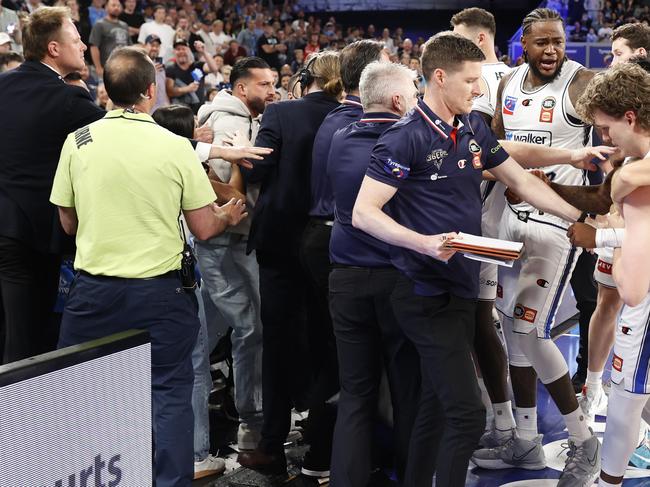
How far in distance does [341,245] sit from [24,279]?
56.2 inches

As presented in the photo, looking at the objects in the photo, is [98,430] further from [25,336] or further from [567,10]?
[567,10]

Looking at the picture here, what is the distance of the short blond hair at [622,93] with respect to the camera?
2.98 meters

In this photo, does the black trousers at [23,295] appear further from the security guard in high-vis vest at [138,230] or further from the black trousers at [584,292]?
the black trousers at [584,292]

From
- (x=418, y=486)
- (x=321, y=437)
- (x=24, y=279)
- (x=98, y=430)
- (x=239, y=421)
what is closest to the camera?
(x=98, y=430)

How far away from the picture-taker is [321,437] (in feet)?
13.0

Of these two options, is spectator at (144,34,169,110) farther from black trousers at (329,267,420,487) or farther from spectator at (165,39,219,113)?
black trousers at (329,267,420,487)

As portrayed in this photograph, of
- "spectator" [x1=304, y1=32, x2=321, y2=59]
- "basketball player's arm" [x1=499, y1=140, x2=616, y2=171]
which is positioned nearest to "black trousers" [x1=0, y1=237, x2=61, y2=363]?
"basketball player's arm" [x1=499, y1=140, x2=616, y2=171]

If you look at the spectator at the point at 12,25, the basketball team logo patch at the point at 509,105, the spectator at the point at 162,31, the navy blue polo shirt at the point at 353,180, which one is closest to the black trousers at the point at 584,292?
the basketball team logo patch at the point at 509,105

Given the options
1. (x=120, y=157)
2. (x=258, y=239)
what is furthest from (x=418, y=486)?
(x=120, y=157)

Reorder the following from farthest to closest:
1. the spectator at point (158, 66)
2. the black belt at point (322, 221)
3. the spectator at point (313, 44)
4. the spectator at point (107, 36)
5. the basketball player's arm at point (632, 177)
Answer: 1. the spectator at point (313, 44)
2. the spectator at point (107, 36)
3. the spectator at point (158, 66)
4. the black belt at point (322, 221)
5. the basketball player's arm at point (632, 177)

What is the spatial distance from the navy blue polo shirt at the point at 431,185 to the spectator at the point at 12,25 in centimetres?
754

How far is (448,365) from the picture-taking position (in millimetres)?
3055

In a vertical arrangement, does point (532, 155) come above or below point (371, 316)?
above

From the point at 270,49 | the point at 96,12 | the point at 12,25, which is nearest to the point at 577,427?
the point at 12,25
